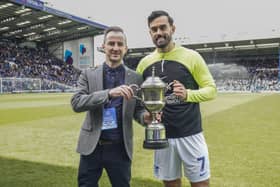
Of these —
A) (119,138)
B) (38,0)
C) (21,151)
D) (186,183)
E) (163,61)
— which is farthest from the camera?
(38,0)

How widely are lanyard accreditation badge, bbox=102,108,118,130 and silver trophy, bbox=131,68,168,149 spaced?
0.26m

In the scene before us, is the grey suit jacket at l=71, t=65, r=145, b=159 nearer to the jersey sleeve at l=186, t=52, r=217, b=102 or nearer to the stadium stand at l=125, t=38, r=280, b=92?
the jersey sleeve at l=186, t=52, r=217, b=102

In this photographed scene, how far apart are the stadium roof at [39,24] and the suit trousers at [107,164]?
108ft

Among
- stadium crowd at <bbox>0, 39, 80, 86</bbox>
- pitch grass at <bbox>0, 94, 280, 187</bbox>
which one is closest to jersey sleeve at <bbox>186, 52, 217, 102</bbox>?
pitch grass at <bbox>0, 94, 280, 187</bbox>

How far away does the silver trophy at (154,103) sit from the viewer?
234 cm

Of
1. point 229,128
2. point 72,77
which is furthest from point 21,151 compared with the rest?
point 72,77

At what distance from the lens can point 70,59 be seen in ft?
182

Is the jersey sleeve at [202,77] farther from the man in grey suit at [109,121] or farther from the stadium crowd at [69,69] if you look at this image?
the stadium crowd at [69,69]

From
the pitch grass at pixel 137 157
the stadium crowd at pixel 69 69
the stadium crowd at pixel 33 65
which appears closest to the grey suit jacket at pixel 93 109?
the pitch grass at pixel 137 157

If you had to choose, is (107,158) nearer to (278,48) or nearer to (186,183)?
(186,183)

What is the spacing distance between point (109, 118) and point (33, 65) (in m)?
45.3

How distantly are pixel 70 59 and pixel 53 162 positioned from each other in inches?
2010

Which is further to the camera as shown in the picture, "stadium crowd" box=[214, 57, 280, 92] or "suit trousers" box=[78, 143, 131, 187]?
"stadium crowd" box=[214, 57, 280, 92]

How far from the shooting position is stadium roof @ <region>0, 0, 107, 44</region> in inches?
1390
